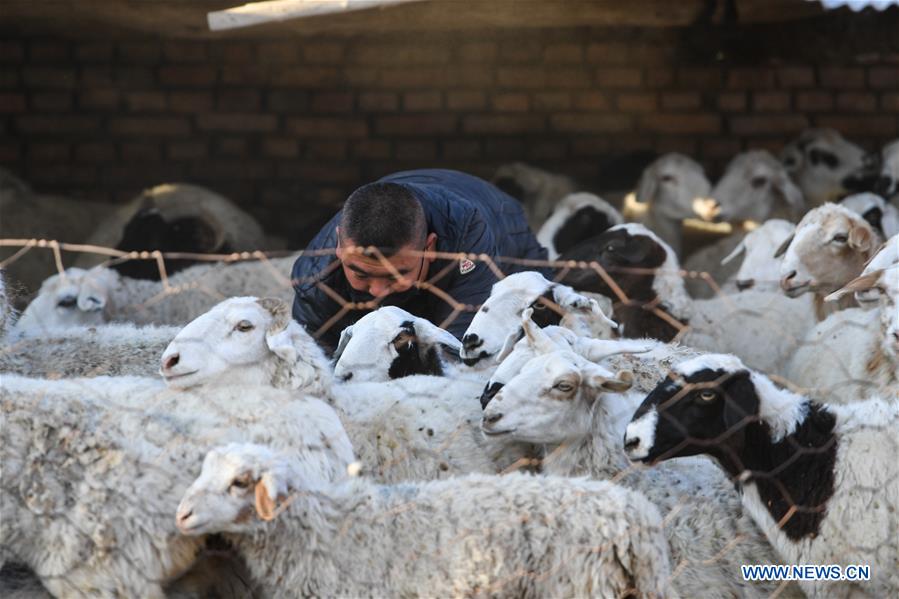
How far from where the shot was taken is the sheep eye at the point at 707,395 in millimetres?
3830

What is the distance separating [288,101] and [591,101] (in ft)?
7.93

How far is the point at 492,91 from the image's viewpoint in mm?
10352

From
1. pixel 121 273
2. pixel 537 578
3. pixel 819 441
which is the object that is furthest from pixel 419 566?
pixel 121 273

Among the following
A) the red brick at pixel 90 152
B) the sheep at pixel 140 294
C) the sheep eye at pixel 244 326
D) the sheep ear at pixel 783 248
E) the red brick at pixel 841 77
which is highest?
the red brick at pixel 841 77

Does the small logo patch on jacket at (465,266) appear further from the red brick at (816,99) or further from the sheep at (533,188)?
the red brick at (816,99)

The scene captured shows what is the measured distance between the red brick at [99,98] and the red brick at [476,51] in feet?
9.03

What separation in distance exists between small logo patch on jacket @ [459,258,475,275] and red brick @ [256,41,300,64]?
5.55m

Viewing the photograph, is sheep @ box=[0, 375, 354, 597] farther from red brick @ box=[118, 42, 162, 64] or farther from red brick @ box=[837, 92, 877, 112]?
red brick @ box=[837, 92, 877, 112]

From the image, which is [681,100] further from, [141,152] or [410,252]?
[410,252]

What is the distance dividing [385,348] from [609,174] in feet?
18.9

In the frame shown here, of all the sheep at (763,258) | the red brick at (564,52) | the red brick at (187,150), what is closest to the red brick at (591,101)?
the red brick at (564,52)

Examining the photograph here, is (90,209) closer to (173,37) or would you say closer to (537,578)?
(173,37)

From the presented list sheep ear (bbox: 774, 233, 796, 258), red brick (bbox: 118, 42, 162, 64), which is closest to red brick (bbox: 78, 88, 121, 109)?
red brick (bbox: 118, 42, 162, 64)

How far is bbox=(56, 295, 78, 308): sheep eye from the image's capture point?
6.85 metres
